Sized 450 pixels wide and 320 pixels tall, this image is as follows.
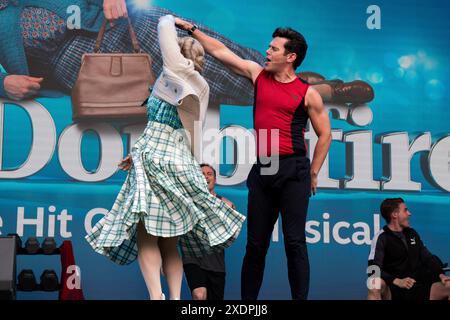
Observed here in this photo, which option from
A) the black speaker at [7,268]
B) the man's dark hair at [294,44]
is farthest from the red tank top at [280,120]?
the black speaker at [7,268]

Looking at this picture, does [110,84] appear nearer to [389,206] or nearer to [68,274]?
[68,274]

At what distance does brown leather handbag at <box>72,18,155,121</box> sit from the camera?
648 centimetres

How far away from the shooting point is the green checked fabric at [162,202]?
4.69 m

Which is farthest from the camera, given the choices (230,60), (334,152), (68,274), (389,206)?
(334,152)

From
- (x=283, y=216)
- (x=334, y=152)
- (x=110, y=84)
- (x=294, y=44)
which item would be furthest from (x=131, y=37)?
(x=283, y=216)

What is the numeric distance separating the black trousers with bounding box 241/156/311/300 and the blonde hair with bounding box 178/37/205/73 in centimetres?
59

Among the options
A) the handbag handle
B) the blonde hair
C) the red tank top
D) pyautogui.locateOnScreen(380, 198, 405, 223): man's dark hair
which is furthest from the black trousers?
the handbag handle

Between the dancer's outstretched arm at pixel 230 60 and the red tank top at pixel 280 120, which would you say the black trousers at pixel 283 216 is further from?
the dancer's outstretched arm at pixel 230 60

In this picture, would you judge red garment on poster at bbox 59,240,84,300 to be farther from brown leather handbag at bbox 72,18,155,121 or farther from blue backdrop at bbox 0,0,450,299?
brown leather handbag at bbox 72,18,155,121

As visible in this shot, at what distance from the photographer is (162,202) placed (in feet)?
15.6

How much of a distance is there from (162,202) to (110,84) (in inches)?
76.0

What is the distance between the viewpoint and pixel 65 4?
6.55m

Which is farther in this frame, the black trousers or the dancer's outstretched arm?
the dancer's outstretched arm
